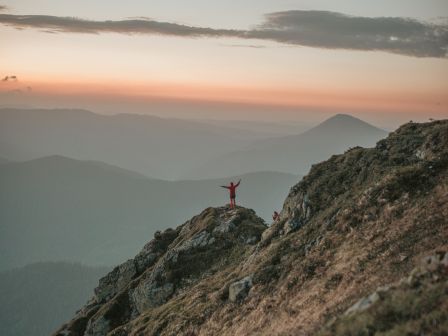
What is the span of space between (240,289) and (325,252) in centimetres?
734

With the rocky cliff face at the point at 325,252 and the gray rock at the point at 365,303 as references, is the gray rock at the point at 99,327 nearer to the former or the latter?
the rocky cliff face at the point at 325,252

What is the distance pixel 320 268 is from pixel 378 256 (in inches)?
182

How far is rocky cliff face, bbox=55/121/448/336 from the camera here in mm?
25203

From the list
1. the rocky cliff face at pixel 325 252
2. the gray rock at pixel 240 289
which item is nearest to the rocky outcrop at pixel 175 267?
the rocky cliff face at pixel 325 252

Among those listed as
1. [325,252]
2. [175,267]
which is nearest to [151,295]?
[175,267]

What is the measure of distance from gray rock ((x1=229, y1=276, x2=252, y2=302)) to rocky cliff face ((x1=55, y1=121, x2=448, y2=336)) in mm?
74

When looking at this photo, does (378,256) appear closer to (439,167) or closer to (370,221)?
(370,221)

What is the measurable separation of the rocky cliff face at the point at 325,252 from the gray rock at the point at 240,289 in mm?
74

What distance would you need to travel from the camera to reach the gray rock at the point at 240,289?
113 feet

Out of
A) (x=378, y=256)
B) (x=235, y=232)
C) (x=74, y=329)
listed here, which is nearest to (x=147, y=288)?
(x=235, y=232)

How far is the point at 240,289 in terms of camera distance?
34.7m

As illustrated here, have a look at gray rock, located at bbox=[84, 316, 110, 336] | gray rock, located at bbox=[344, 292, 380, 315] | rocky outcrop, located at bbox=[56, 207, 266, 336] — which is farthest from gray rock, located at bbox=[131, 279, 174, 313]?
gray rock, located at bbox=[344, 292, 380, 315]

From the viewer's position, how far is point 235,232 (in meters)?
58.4

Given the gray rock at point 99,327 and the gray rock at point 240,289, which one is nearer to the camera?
the gray rock at point 240,289
